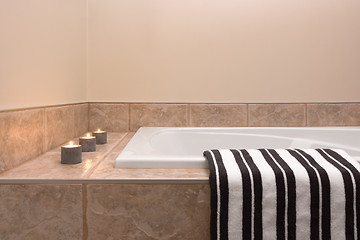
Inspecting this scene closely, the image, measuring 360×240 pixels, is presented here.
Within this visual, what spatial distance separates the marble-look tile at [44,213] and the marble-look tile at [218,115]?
1085mm

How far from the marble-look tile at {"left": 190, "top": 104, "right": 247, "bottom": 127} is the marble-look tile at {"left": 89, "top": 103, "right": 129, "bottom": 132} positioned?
42 centimetres

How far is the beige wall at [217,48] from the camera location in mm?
1716

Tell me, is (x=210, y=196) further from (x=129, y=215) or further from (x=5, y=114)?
(x=5, y=114)

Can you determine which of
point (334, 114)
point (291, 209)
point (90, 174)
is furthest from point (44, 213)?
point (334, 114)

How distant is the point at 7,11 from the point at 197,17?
1109 mm

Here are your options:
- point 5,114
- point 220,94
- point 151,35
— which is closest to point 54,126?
point 5,114

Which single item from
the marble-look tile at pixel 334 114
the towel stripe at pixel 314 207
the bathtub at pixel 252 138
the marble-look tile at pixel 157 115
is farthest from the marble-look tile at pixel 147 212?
the marble-look tile at pixel 334 114

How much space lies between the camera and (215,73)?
5.69 feet

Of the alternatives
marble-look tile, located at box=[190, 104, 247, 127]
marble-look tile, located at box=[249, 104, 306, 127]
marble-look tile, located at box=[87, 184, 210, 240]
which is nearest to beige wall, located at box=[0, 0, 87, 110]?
marble-look tile, located at box=[87, 184, 210, 240]

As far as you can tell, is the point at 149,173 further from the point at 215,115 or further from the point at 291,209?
the point at 215,115

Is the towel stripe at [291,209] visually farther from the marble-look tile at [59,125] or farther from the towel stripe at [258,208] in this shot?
the marble-look tile at [59,125]

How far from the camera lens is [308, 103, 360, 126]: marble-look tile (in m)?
1.75

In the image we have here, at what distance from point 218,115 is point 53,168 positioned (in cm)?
110

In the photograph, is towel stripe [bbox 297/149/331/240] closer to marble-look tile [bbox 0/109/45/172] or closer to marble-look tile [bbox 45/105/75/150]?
marble-look tile [bbox 0/109/45/172]
